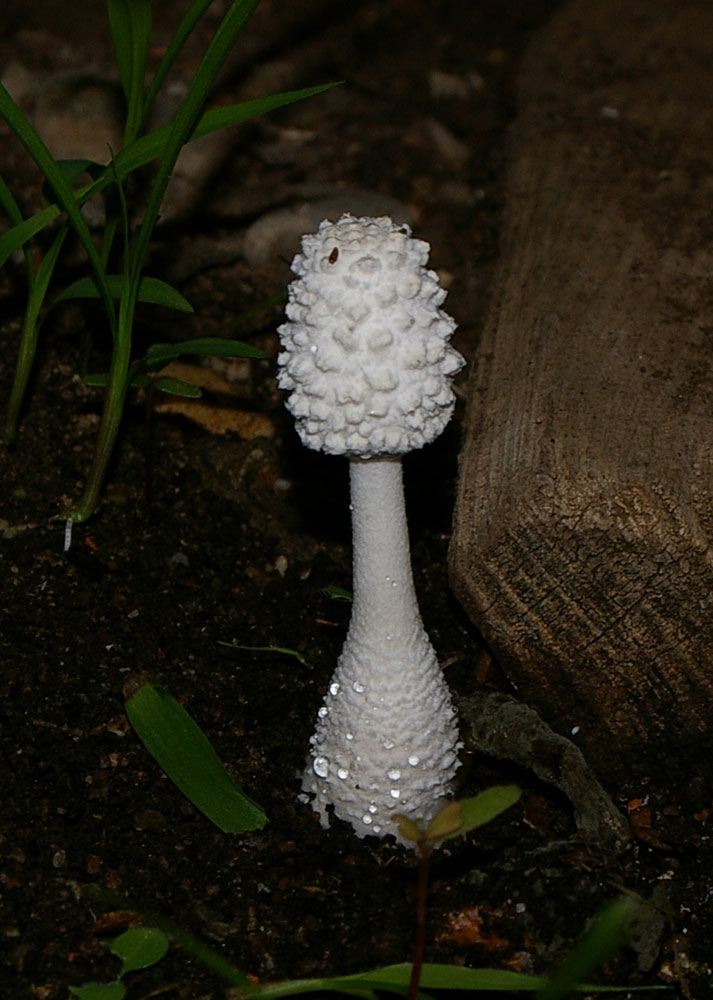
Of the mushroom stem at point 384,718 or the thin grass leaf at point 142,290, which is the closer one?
the mushroom stem at point 384,718

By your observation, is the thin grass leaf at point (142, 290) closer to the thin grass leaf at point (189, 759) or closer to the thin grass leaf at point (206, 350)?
the thin grass leaf at point (206, 350)

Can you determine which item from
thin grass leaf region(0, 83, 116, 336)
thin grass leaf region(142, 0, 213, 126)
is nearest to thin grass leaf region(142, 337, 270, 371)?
thin grass leaf region(0, 83, 116, 336)

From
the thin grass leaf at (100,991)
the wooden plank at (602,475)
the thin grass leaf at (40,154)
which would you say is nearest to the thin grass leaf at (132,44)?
the thin grass leaf at (40,154)

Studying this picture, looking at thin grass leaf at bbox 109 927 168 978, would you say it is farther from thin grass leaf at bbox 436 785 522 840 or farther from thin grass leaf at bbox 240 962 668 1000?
thin grass leaf at bbox 436 785 522 840

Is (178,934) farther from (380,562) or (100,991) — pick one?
(380,562)

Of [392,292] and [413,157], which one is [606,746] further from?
[413,157]
